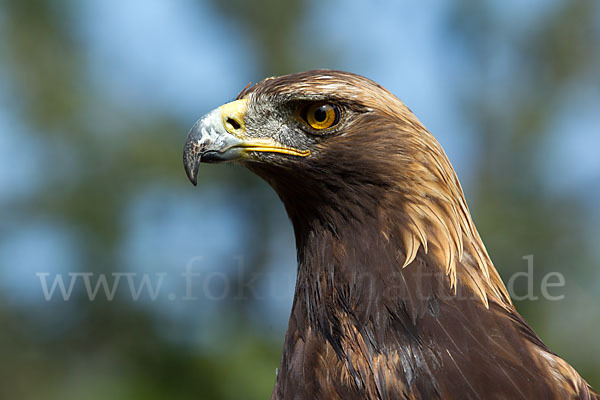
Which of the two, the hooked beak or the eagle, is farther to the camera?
the hooked beak

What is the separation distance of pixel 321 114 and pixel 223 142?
391 millimetres

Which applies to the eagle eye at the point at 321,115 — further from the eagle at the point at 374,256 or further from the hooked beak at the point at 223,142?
the hooked beak at the point at 223,142

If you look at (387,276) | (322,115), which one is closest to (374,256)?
(387,276)

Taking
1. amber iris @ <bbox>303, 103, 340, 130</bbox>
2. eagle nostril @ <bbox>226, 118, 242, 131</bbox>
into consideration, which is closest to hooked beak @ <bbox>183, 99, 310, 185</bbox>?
eagle nostril @ <bbox>226, 118, 242, 131</bbox>

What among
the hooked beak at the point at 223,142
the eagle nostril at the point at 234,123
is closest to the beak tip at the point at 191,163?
the hooked beak at the point at 223,142

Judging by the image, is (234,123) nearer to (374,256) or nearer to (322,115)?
(322,115)

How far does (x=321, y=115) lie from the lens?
2.32 meters

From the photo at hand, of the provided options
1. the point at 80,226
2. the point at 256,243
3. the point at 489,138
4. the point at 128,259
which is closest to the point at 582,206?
Answer: the point at 489,138

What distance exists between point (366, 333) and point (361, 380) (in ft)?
0.51

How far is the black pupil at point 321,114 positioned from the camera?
7.56 ft

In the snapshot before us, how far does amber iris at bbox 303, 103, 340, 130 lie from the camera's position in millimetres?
2303

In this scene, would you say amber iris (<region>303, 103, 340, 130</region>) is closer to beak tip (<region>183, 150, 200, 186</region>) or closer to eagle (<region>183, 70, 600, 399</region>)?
eagle (<region>183, 70, 600, 399</region>)

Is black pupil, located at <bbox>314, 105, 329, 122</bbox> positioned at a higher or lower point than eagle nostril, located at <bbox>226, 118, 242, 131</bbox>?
higher

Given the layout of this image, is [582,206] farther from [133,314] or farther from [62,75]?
[62,75]
